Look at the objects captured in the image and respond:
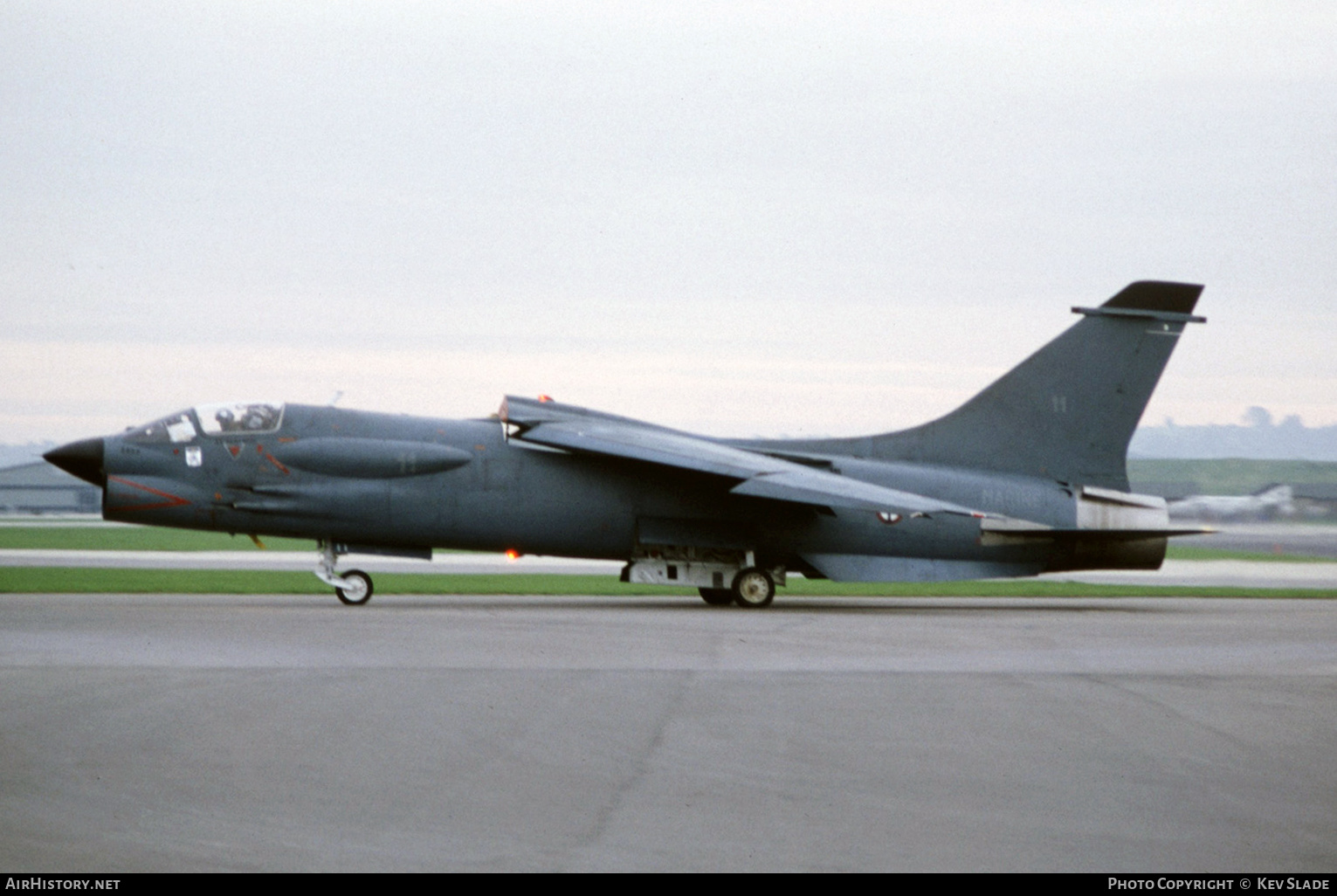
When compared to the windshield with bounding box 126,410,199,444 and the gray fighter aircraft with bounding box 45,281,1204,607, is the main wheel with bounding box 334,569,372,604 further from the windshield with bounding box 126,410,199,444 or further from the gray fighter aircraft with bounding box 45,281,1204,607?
the windshield with bounding box 126,410,199,444

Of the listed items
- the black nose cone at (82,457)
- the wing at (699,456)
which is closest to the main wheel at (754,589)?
the wing at (699,456)

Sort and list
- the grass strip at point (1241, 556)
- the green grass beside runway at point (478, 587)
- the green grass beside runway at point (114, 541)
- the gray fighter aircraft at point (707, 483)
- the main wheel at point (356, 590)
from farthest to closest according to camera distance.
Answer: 1. the green grass beside runway at point (114, 541)
2. the grass strip at point (1241, 556)
3. the green grass beside runway at point (478, 587)
4. the gray fighter aircraft at point (707, 483)
5. the main wheel at point (356, 590)

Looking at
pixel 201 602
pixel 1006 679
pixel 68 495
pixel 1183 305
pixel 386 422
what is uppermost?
pixel 1183 305

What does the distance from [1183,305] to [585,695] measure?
52.3ft

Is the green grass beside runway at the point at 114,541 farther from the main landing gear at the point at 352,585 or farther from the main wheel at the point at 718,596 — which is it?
the main wheel at the point at 718,596

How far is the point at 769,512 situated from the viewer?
22.2 meters

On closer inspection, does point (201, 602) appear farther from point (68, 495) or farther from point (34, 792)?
point (68, 495)

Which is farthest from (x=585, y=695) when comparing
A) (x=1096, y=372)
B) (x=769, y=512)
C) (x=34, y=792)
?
(x=1096, y=372)

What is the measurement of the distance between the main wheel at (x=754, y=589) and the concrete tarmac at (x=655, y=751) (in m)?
5.42

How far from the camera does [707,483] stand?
72.9ft

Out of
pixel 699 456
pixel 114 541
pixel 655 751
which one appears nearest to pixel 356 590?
pixel 699 456

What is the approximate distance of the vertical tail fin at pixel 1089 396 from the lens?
23359mm

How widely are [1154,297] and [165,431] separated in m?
16.4
